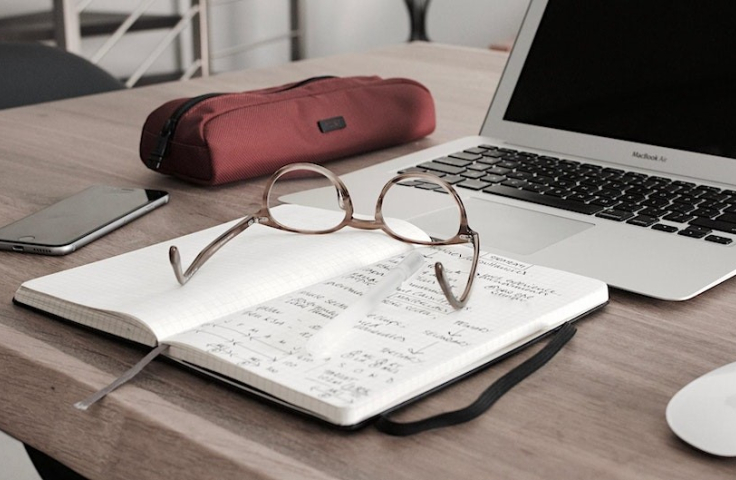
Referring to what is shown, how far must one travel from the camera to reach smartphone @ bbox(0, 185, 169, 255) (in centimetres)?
83

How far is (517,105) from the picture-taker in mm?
1144

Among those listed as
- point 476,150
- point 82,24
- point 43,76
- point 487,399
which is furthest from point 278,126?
point 82,24

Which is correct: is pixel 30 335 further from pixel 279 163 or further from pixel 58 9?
pixel 58 9

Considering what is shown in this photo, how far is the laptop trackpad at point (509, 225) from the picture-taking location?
83cm

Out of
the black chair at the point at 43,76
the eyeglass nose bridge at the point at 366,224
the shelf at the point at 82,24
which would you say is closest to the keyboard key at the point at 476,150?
the eyeglass nose bridge at the point at 366,224

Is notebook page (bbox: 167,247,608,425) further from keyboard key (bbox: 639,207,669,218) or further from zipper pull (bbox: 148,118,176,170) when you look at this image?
zipper pull (bbox: 148,118,176,170)

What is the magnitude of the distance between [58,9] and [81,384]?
8.99ft

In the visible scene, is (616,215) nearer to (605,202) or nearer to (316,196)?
(605,202)

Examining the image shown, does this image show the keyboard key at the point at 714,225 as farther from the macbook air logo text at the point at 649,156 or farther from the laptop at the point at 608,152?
the macbook air logo text at the point at 649,156

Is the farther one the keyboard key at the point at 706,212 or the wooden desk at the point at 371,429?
the keyboard key at the point at 706,212

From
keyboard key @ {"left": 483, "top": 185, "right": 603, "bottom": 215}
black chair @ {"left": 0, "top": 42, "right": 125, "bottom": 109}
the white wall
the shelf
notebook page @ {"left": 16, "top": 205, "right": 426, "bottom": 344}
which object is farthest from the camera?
the white wall

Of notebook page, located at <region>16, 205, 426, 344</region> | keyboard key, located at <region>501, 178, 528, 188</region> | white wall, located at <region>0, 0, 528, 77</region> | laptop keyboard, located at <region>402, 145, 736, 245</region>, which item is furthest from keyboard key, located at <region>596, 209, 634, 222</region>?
white wall, located at <region>0, 0, 528, 77</region>

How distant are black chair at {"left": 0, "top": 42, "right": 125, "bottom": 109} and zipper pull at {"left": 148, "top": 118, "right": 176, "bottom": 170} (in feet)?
2.14

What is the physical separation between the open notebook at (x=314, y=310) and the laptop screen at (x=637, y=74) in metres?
0.38
